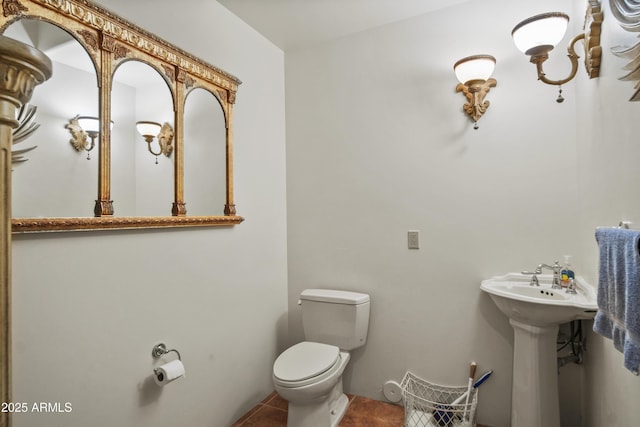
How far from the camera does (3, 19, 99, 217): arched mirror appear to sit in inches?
44.8

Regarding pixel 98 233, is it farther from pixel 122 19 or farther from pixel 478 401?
pixel 478 401

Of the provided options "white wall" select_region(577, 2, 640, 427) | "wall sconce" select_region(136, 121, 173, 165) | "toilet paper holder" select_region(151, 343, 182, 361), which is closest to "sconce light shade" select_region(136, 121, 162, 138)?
"wall sconce" select_region(136, 121, 173, 165)

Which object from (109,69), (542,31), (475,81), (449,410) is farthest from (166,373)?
(542,31)

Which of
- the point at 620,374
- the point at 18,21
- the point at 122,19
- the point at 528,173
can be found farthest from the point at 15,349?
the point at 528,173

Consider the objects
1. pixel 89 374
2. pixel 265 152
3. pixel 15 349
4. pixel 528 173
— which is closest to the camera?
pixel 15 349

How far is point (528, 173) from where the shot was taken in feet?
6.07

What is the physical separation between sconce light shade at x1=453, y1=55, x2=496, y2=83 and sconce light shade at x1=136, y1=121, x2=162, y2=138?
64.4 inches

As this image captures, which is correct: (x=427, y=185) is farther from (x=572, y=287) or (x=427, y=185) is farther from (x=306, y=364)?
(x=306, y=364)

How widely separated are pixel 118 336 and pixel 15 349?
349 mm

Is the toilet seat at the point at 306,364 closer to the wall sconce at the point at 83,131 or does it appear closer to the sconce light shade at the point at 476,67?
the wall sconce at the point at 83,131

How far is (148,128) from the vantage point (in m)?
1.57

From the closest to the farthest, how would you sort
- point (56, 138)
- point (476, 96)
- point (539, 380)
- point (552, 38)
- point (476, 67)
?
point (56, 138), point (552, 38), point (539, 380), point (476, 67), point (476, 96)

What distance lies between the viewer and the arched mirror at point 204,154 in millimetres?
1767

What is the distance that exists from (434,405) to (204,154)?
6.53 feet
